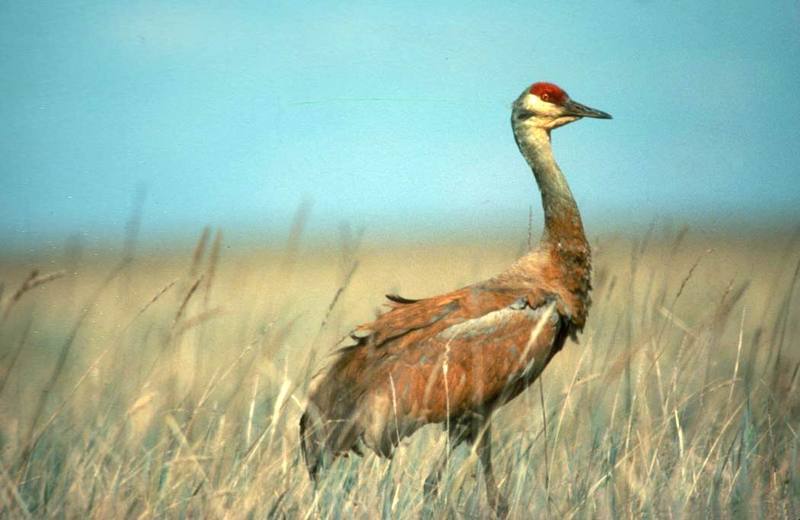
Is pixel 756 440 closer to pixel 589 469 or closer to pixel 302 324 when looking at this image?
pixel 589 469

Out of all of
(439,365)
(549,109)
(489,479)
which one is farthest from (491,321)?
(549,109)

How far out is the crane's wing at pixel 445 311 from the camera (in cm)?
434

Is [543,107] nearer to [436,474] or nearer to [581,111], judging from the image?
[581,111]

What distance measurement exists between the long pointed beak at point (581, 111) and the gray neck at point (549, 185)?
0.17 metres

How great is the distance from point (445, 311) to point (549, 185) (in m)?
1.11

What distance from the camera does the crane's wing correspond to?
434cm

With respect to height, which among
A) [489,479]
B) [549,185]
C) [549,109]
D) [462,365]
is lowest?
[489,479]

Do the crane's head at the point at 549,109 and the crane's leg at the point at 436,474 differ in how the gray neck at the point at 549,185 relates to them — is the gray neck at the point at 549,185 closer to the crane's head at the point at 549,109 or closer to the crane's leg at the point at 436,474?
the crane's head at the point at 549,109

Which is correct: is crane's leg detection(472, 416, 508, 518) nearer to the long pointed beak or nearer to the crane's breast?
the crane's breast

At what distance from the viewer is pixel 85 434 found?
11.1ft

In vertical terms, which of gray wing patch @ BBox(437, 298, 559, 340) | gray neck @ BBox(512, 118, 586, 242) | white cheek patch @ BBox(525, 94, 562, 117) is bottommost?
gray wing patch @ BBox(437, 298, 559, 340)

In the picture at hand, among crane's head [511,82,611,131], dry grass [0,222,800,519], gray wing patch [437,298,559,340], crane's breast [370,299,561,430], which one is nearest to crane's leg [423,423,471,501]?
dry grass [0,222,800,519]

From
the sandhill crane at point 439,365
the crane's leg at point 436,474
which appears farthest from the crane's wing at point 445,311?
the crane's leg at point 436,474

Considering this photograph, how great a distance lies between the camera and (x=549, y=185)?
509 cm
